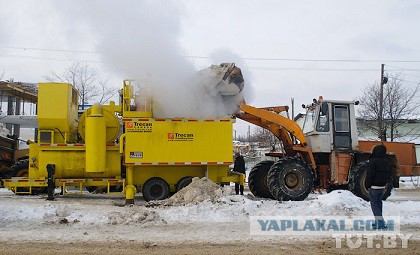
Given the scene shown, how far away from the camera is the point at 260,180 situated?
505 inches

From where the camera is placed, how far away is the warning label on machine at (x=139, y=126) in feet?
37.9

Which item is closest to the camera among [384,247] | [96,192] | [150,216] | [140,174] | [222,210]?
[384,247]

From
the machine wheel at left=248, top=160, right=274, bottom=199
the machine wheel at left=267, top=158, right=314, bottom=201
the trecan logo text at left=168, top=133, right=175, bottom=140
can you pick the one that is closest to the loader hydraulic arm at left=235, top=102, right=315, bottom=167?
the machine wheel at left=267, top=158, right=314, bottom=201

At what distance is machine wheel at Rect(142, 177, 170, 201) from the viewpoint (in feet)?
39.0

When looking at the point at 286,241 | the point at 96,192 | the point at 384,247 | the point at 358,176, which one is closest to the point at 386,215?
the point at 358,176

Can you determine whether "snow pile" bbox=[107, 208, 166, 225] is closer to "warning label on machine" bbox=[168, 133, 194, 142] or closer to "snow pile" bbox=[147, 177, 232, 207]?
"snow pile" bbox=[147, 177, 232, 207]

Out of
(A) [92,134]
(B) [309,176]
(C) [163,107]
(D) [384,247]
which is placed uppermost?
(C) [163,107]

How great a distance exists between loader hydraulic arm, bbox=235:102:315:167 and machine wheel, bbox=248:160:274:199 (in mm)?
907

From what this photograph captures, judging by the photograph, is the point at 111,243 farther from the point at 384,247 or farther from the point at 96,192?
the point at 96,192

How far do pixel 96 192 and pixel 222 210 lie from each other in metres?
6.64

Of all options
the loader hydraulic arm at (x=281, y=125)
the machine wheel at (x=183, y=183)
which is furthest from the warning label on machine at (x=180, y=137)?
the loader hydraulic arm at (x=281, y=125)

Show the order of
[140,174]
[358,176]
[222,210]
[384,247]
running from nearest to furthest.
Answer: [384,247], [222,210], [358,176], [140,174]

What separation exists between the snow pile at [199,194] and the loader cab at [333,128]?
3605 mm

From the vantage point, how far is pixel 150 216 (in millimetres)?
8383
